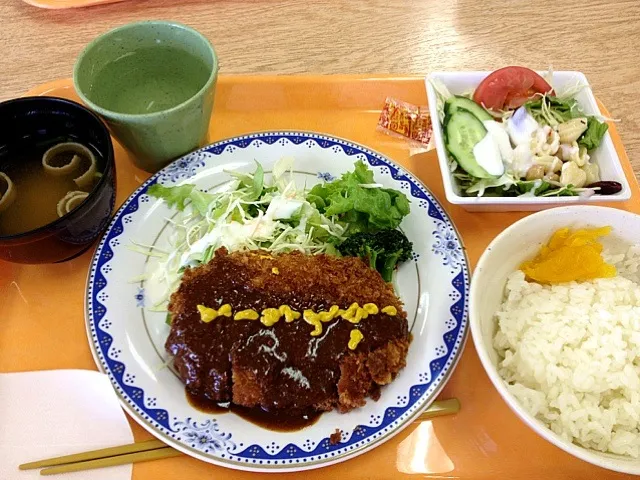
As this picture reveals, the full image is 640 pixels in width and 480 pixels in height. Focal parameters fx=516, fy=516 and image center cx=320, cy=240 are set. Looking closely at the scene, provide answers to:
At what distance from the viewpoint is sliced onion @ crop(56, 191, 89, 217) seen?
1.88 meters

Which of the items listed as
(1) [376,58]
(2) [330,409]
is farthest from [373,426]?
(1) [376,58]

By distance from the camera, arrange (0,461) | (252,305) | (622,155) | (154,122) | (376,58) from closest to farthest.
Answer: (0,461) < (252,305) < (154,122) < (622,155) < (376,58)

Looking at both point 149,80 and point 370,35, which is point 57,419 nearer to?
point 149,80

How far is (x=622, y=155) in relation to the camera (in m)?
2.23

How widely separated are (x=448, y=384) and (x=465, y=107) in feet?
3.74

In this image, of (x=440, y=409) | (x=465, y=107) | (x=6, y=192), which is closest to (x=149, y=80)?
(x=6, y=192)

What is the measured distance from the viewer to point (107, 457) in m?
1.51

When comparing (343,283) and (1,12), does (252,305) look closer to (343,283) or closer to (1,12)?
(343,283)

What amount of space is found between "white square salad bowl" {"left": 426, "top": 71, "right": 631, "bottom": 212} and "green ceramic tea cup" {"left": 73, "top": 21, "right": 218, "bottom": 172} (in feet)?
3.01

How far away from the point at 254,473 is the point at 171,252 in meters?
0.85

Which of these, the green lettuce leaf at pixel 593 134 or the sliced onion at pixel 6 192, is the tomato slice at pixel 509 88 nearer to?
the green lettuce leaf at pixel 593 134

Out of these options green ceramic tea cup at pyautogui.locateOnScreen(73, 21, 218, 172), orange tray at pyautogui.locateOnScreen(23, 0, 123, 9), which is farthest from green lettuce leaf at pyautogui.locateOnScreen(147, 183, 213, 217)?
orange tray at pyautogui.locateOnScreen(23, 0, 123, 9)

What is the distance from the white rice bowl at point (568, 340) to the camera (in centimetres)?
143

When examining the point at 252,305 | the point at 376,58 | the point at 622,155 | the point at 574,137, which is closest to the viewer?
the point at 252,305
